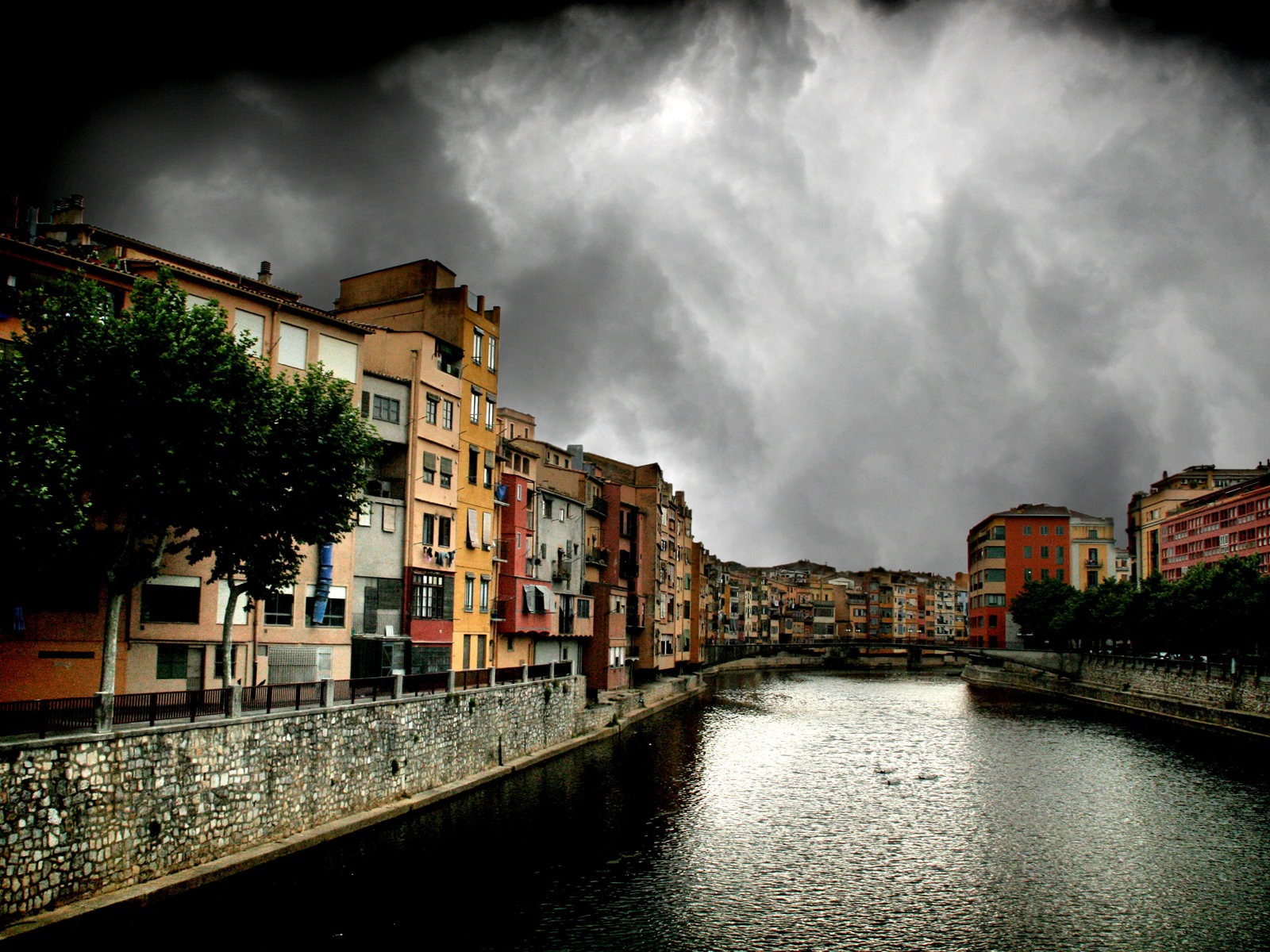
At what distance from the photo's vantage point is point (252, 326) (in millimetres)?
41344

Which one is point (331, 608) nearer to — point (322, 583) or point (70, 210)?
point (322, 583)

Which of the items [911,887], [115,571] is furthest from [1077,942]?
[115,571]

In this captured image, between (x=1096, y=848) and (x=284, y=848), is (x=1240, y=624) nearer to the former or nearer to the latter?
(x=1096, y=848)

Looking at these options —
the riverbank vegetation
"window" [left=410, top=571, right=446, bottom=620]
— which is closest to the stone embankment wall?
the riverbank vegetation

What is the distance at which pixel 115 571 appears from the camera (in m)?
29.2

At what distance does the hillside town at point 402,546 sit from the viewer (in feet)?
114

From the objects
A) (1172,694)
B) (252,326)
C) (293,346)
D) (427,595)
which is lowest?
(1172,694)

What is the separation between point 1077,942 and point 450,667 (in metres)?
34.8

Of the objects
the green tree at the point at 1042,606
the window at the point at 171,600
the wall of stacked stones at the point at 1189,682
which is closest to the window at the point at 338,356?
the window at the point at 171,600

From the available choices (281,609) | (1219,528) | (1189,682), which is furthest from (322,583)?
(1219,528)

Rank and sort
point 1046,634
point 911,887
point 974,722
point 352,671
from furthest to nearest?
point 1046,634
point 974,722
point 352,671
point 911,887

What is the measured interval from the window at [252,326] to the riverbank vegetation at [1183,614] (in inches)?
2829

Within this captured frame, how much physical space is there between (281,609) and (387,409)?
12378 millimetres

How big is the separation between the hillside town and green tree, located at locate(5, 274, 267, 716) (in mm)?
2352
